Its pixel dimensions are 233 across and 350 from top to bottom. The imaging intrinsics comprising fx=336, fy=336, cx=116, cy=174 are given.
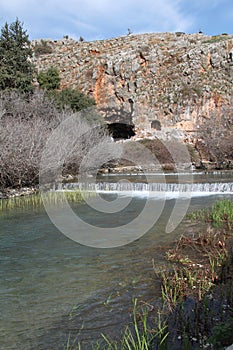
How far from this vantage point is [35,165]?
54.2ft

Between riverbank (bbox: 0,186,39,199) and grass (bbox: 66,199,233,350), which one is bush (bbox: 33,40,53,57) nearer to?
riverbank (bbox: 0,186,39,199)

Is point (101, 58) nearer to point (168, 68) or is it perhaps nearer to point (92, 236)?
point (168, 68)

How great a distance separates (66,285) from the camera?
4984mm

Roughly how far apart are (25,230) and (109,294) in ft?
15.4

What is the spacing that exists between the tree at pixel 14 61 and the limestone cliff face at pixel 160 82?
1160cm

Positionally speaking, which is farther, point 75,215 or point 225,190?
point 225,190

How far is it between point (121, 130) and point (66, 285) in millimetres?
36979

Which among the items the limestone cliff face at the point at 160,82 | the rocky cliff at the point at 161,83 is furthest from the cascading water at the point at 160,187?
the limestone cliff face at the point at 160,82

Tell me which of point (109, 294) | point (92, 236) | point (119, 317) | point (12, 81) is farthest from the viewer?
point (12, 81)

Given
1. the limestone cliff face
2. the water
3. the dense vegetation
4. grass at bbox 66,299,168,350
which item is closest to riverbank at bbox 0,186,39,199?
the dense vegetation

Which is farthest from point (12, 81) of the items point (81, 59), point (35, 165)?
point (81, 59)

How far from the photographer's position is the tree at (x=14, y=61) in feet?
94.0

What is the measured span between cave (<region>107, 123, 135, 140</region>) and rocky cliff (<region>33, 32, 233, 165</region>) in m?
0.73

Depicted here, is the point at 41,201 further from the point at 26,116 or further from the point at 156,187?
the point at 26,116
